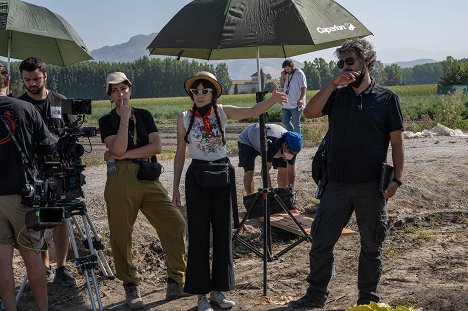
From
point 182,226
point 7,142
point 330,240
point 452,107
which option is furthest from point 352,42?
point 452,107

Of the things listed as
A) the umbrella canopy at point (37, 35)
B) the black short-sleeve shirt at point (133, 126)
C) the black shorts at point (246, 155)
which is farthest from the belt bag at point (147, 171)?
the black shorts at point (246, 155)

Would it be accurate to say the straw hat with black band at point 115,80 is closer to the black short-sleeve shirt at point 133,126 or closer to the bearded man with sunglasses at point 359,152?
the black short-sleeve shirt at point 133,126

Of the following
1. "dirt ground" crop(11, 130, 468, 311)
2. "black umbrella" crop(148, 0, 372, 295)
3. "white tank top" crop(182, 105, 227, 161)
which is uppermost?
"black umbrella" crop(148, 0, 372, 295)

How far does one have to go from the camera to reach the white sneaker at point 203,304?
5469 mm

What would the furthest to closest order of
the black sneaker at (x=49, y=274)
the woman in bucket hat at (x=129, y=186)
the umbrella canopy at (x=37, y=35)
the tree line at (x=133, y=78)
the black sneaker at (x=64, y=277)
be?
the tree line at (x=133, y=78) → the umbrella canopy at (x=37, y=35) → the black sneaker at (x=49, y=274) → the black sneaker at (x=64, y=277) → the woman in bucket hat at (x=129, y=186)

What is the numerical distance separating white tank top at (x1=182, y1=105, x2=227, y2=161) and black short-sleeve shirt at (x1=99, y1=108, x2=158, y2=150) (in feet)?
1.36

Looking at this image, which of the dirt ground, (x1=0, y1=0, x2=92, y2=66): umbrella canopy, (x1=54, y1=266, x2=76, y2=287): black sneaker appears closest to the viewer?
the dirt ground

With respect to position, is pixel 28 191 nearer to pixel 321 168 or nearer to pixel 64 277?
pixel 64 277

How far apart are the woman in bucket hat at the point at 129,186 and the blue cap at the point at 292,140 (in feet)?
8.99

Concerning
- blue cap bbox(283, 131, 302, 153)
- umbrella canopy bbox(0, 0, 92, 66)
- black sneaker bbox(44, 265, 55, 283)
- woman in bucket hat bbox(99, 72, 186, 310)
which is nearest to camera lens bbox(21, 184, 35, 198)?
woman in bucket hat bbox(99, 72, 186, 310)

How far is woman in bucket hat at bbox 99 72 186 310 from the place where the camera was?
5.62m

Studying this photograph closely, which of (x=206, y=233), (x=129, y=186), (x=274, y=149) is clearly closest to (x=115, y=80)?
(x=129, y=186)

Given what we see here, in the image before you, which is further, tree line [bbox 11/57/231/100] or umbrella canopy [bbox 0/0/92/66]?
tree line [bbox 11/57/231/100]

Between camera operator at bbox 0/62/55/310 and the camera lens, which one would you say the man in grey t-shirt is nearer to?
camera operator at bbox 0/62/55/310
